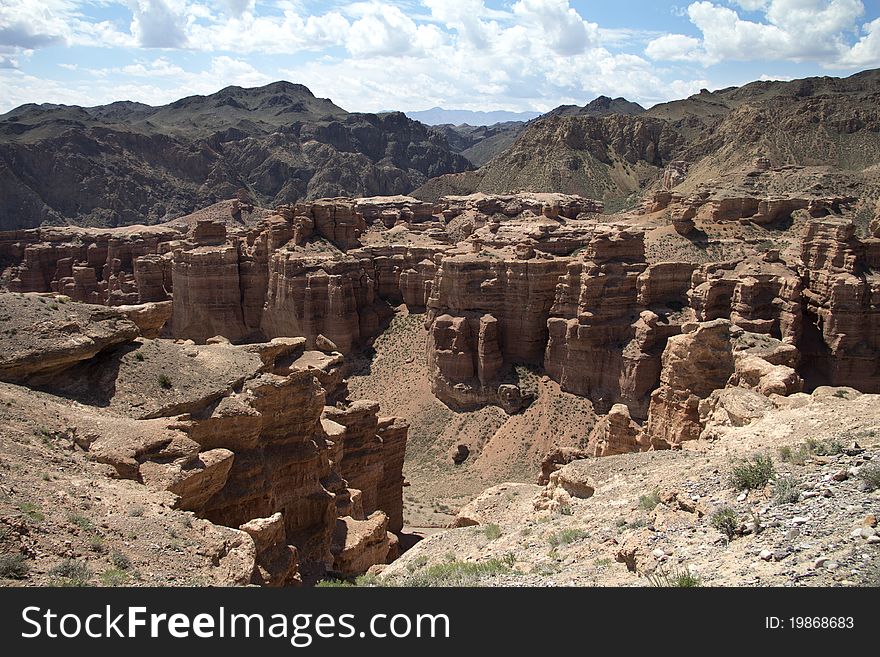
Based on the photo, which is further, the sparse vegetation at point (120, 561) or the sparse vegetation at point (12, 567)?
the sparse vegetation at point (120, 561)

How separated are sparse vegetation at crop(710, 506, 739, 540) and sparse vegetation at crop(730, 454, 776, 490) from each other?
0.94m

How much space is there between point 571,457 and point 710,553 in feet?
57.1

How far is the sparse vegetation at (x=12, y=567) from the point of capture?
31.2ft

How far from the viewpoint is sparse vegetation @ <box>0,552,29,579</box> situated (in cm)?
950

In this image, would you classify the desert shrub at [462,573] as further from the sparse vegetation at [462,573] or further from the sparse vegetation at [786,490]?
the sparse vegetation at [786,490]

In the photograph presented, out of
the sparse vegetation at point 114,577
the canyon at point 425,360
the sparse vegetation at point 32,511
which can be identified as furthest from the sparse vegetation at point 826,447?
the sparse vegetation at point 32,511

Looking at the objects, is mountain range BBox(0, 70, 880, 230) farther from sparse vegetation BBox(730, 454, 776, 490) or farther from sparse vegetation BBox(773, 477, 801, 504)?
sparse vegetation BBox(773, 477, 801, 504)

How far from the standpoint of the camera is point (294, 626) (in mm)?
7996

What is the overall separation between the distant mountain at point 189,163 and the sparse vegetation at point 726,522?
427ft

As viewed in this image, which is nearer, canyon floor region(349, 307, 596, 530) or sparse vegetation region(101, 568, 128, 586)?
sparse vegetation region(101, 568, 128, 586)

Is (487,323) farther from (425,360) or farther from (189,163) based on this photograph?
(189,163)

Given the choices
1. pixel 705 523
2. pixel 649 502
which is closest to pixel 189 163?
pixel 649 502

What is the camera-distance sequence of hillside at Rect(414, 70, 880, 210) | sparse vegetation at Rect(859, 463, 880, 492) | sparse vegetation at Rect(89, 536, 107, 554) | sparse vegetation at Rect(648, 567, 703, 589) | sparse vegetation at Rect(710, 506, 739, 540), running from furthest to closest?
hillside at Rect(414, 70, 880, 210)
sparse vegetation at Rect(89, 536, 107, 554)
sparse vegetation at Rect(710, 506, 739, 540)
sparse vegetation at Rect(859, 463, 880, 492)
sparse vegetation at Rect(648, 567, 703, 589)

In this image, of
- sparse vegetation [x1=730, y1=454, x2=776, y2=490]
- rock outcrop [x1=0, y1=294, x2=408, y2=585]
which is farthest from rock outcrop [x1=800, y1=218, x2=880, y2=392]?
sparse vegetation [x1=730, y1=454, x2=776, y2=490]
